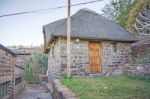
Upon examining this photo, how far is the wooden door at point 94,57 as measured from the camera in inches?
643

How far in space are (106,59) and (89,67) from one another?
1266 mm

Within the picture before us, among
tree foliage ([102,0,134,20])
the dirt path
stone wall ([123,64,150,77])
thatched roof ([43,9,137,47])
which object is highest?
tree foliage ([102,0,134,20])

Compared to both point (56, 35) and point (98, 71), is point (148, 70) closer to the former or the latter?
point (98, 71)

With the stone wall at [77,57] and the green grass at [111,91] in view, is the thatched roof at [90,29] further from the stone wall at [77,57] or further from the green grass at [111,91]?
the green grass at [111,91]

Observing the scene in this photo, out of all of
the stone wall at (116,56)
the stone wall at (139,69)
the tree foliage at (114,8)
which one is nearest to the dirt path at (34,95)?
the stone wall at (116,56)

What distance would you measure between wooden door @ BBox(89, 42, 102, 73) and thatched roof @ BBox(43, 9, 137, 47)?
0.76 metres

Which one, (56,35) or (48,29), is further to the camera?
(48,29)

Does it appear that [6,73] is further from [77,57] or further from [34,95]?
[34,95]

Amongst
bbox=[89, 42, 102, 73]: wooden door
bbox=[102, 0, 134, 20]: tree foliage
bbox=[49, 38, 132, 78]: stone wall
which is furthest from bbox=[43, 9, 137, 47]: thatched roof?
bbox=[102, 0, 134, 20]: tree foliage

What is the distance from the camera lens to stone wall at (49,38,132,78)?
599 inches

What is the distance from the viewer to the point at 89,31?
16.2m

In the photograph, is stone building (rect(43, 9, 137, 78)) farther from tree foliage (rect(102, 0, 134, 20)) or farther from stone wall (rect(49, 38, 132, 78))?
tree foliage (rect(102, 0, 134, 20))

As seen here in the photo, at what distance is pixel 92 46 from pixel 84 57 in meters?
1.06

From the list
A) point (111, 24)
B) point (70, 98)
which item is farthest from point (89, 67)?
point (70, 98)
